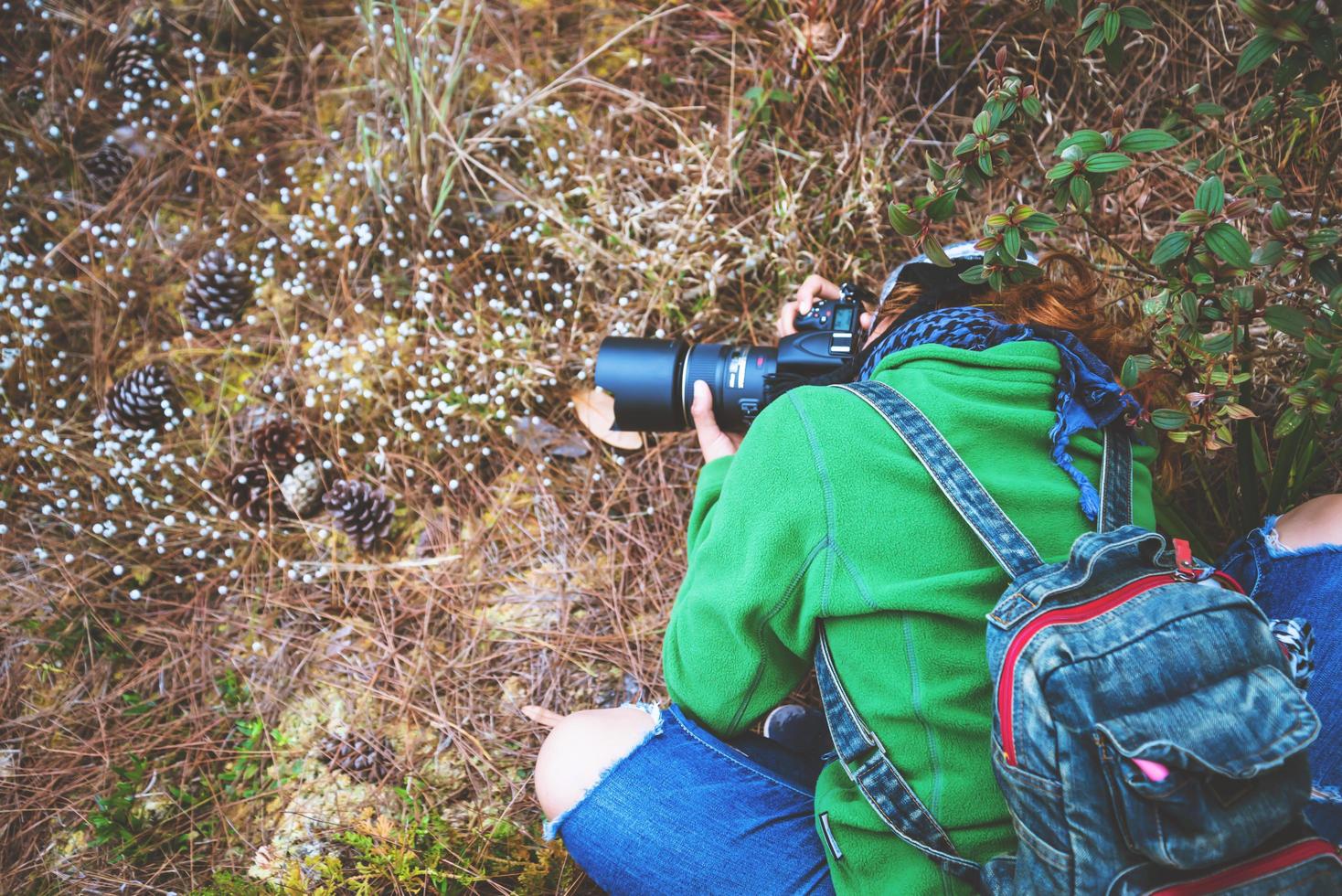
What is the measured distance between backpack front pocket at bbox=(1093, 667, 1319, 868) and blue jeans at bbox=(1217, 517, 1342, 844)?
354 millimetres

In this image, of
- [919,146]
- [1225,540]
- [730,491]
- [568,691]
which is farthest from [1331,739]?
[919,146]

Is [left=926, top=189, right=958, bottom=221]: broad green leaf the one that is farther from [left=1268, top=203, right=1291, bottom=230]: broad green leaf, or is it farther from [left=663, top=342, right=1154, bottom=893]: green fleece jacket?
[left=1268, top=203, right=1291, bottom=230]: broad green leaf

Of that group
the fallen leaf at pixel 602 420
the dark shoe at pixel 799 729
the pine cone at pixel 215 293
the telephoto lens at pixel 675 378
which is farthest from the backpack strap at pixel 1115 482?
the pine cone at pixel 215 293

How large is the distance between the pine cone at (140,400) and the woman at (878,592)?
1.47 m

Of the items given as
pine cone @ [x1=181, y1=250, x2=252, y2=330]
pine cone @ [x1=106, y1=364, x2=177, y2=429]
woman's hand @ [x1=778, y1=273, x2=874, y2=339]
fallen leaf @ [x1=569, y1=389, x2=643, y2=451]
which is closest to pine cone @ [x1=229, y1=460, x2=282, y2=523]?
pine cone @ [x1=106, y1=364, x2=177, y2=429]

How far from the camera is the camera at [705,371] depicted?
1508 mm

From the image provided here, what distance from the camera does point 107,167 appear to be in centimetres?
230

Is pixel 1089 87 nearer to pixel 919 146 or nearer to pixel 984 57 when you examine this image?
pixel 984 57

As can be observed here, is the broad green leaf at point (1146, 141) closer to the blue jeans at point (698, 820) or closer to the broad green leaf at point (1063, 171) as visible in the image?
the broad green leaf at point (1063, 171)

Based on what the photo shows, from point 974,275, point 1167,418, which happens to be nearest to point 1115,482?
point 1167,418

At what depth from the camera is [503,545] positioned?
199 centimetres

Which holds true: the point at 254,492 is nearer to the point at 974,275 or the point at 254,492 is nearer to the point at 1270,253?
the point at 974,275

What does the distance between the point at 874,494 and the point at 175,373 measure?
1931mm

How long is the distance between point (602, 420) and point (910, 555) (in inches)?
41.7
